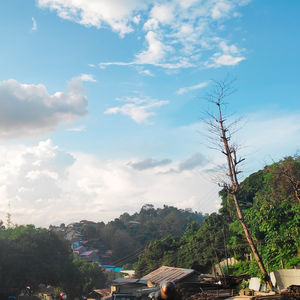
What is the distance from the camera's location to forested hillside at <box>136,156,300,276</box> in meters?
22.5

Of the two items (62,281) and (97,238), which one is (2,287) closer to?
(62,281)

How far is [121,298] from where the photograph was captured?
878 inches

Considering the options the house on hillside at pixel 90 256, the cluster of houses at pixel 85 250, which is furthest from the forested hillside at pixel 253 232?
the cluster of houses at pixel 85 250

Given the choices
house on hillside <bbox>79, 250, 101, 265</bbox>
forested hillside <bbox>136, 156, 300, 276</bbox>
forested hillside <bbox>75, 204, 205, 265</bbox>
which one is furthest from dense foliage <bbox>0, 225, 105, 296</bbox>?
forested hillside <bbox>75, 204, 205, 265</bbox>

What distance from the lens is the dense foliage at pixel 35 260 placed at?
33.8 m

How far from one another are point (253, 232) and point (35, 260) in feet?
71.8

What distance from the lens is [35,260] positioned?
35.9m

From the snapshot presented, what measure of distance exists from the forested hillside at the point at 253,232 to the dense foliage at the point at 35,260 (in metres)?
12.6

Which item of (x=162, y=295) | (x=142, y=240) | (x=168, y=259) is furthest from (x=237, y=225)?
(x=142, y=240)

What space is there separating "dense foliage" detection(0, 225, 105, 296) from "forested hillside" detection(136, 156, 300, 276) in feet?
41.2

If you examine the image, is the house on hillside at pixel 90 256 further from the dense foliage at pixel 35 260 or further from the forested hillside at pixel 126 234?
the dense foliage at pixel 35 260

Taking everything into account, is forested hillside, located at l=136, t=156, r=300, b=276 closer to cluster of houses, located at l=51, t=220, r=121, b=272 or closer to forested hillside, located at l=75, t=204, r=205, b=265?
cluster of houses, located at l=51, t=220, r=121, b=272

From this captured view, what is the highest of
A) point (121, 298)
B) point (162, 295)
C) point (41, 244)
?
point (41, 244)

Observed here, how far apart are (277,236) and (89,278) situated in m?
31.1
